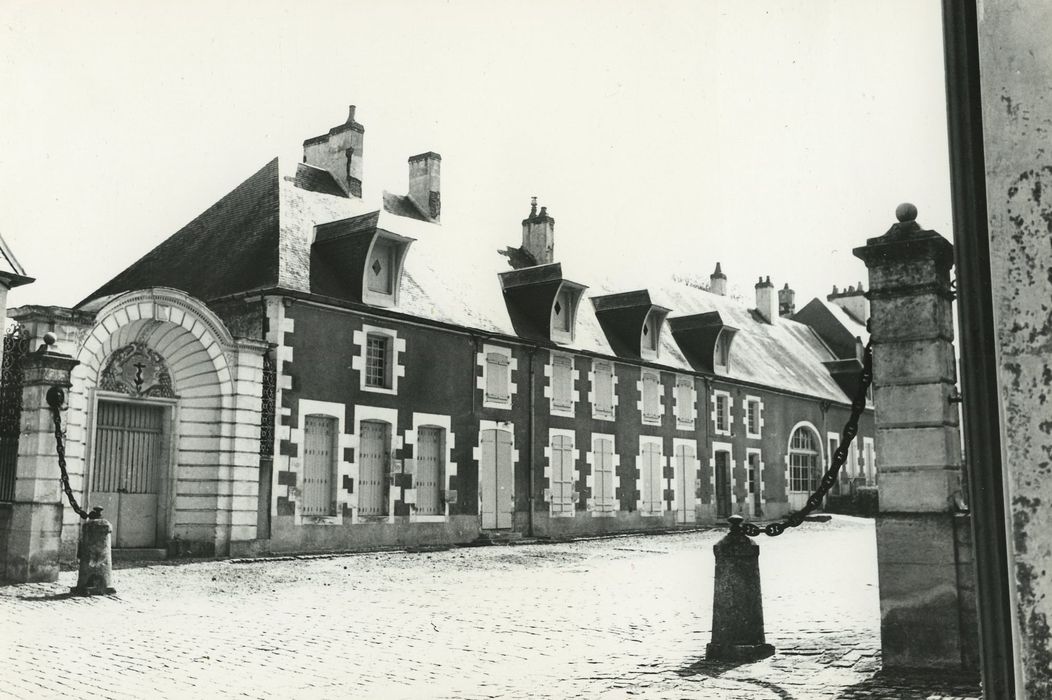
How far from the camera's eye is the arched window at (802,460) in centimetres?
2119

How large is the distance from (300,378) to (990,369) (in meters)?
11.1

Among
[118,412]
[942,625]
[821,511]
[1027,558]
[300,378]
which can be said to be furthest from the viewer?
[821,511]

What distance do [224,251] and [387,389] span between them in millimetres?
3009

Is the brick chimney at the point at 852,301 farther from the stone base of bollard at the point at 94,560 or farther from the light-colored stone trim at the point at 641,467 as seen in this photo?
the stone base of bollard at the point at 94,560

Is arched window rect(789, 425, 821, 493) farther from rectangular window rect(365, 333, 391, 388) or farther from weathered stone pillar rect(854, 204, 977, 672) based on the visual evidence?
weathered stone pillar rect(854, 204, 977, 672)

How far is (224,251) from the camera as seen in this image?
1330 centimetres

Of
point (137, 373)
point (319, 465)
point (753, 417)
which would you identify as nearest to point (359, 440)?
point (319, 465)

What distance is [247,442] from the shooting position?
1175cm

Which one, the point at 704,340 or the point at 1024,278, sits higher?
the point at 704,340

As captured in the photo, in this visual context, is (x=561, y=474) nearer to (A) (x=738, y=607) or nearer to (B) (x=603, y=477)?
(B) (x=603, y=477)

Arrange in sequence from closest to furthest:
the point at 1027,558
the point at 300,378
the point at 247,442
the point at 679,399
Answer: the point at 1027,558
the point at 247,442
the point at 300,378
the point at 679,399

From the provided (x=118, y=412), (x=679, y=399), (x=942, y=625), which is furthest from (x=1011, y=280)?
(x=679, y=399)

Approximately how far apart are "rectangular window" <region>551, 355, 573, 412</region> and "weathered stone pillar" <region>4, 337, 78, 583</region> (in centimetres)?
964

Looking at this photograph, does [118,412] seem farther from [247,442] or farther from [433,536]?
[433,536]
